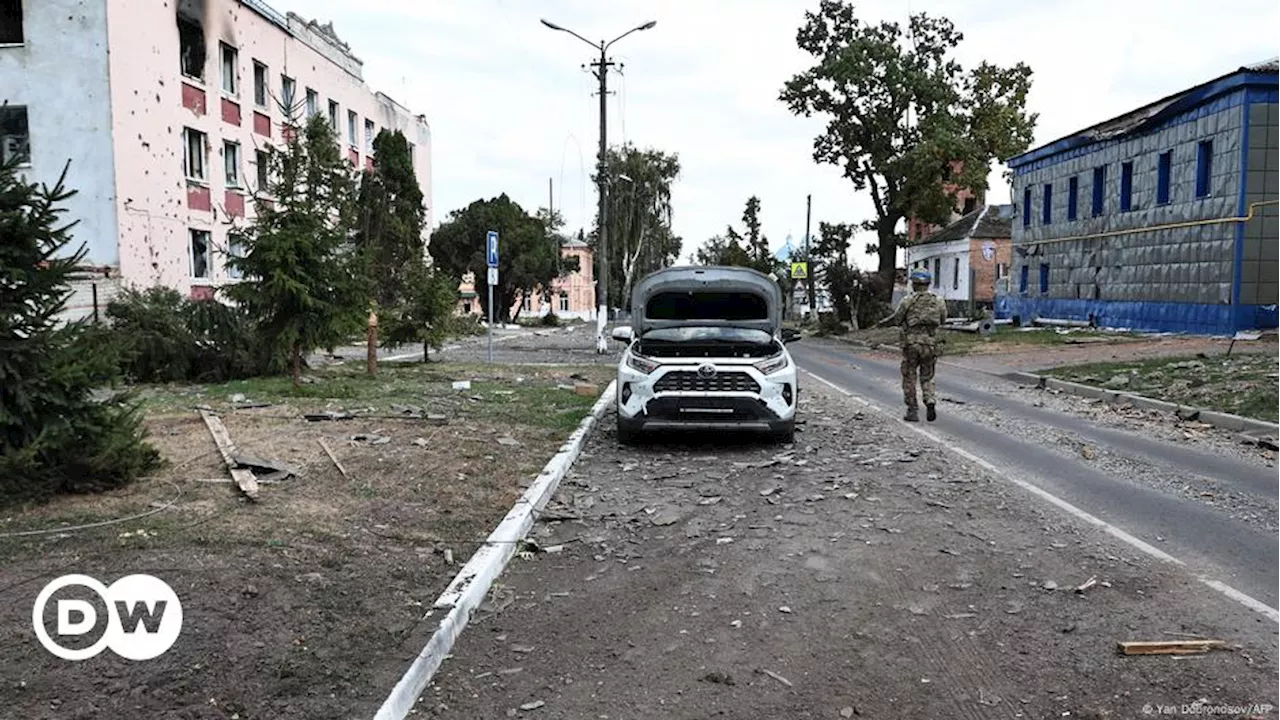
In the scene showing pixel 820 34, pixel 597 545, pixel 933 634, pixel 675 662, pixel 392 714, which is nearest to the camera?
pixel 392 714

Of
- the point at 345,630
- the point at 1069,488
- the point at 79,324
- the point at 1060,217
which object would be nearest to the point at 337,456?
the point at 79,324

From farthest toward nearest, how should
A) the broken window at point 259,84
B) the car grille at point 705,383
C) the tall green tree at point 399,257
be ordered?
the broken window at point 259,84, the tall green tree at point 399,257, the car grille at point 705,383

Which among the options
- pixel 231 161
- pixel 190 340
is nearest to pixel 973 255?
pixel 231 161

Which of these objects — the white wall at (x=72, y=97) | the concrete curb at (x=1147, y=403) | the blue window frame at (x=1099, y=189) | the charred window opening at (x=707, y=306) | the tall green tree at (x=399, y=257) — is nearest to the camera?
the concrete curb at (x=1147, y=403)

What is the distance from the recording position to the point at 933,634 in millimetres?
4645

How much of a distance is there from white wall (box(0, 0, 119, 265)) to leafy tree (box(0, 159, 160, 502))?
18898 millimetres

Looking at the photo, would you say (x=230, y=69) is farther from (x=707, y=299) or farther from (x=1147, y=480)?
(x=1147, y=480)

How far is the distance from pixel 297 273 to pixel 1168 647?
1272cm

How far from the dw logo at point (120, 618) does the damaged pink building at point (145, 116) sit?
14.1 m

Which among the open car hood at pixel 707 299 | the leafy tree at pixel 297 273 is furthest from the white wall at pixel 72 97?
the open car hood at pixel 707 299

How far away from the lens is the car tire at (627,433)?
10375 mm

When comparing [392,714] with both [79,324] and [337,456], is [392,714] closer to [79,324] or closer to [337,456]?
[79,324]

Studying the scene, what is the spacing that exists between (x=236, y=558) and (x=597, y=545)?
237 centimetres

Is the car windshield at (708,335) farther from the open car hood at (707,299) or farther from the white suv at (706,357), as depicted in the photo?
the open car hood at (707,299)
